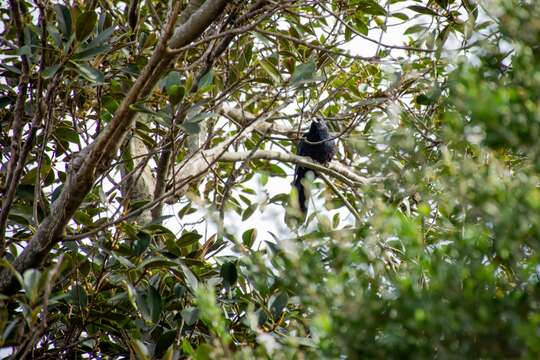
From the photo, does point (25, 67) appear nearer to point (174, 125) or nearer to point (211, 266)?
point (174, 125)

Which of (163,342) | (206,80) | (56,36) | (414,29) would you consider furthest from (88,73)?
(414,29)

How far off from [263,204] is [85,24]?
38.4 inches

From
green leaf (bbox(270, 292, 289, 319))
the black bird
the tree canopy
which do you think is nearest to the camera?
the tree canopy

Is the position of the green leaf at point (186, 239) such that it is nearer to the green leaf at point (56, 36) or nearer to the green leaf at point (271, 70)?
the green leaf at point (271, 70)

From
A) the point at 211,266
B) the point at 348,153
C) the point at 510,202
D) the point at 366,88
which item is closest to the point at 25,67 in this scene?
the point at 211,266

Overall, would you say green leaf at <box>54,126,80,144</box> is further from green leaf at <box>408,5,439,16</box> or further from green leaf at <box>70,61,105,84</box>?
green leaf at <box>408,5,439,16</box>

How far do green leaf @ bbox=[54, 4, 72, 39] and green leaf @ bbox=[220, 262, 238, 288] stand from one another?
43.6 inches

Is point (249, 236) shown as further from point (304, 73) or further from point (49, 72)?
point (49, 72)

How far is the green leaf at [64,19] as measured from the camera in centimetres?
252

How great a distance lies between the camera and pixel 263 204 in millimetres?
2721

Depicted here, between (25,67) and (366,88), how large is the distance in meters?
2.32

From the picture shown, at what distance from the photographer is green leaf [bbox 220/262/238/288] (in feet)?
9.02

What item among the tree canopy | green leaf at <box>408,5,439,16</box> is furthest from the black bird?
green leaf at <box>408,5,439,16</box>

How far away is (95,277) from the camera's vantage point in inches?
114
